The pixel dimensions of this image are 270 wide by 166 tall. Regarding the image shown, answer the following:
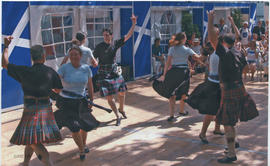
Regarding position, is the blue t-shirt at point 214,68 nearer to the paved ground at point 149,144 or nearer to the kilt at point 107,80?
the paved ground at point 149,144

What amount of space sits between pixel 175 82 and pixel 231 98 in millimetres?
1951

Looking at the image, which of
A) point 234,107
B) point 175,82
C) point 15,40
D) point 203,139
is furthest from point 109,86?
point 234,107

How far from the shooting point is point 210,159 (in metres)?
4.86

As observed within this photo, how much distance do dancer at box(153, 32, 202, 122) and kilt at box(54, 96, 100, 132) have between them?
6.98 ft

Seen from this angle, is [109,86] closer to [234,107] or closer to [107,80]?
[107,80]

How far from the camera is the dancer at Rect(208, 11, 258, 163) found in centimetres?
453

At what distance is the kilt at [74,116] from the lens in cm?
463

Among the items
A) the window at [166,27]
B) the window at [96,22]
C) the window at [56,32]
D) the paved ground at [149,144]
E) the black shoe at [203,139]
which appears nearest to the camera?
the paved ground at [149,144]

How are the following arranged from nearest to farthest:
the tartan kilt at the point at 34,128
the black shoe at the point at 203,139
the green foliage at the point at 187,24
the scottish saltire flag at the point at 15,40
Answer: the tartan kilt at the point at 34,128, the black shoe at the point at 203,139, the scottish saltire flag at the point at 15,40, the green foliage at the point at 187,24

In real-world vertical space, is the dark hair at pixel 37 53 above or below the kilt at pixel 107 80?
above

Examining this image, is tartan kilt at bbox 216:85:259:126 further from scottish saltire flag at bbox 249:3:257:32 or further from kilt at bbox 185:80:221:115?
scottish saltire flag at bbox 249:3:257:32

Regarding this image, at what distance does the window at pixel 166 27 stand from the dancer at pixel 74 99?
798 cm

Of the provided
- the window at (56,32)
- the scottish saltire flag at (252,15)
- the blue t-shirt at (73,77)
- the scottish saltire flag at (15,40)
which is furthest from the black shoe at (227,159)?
the scottish saltire flag at (252,15)

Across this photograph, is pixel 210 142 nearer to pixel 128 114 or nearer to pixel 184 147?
pixel 184 147
